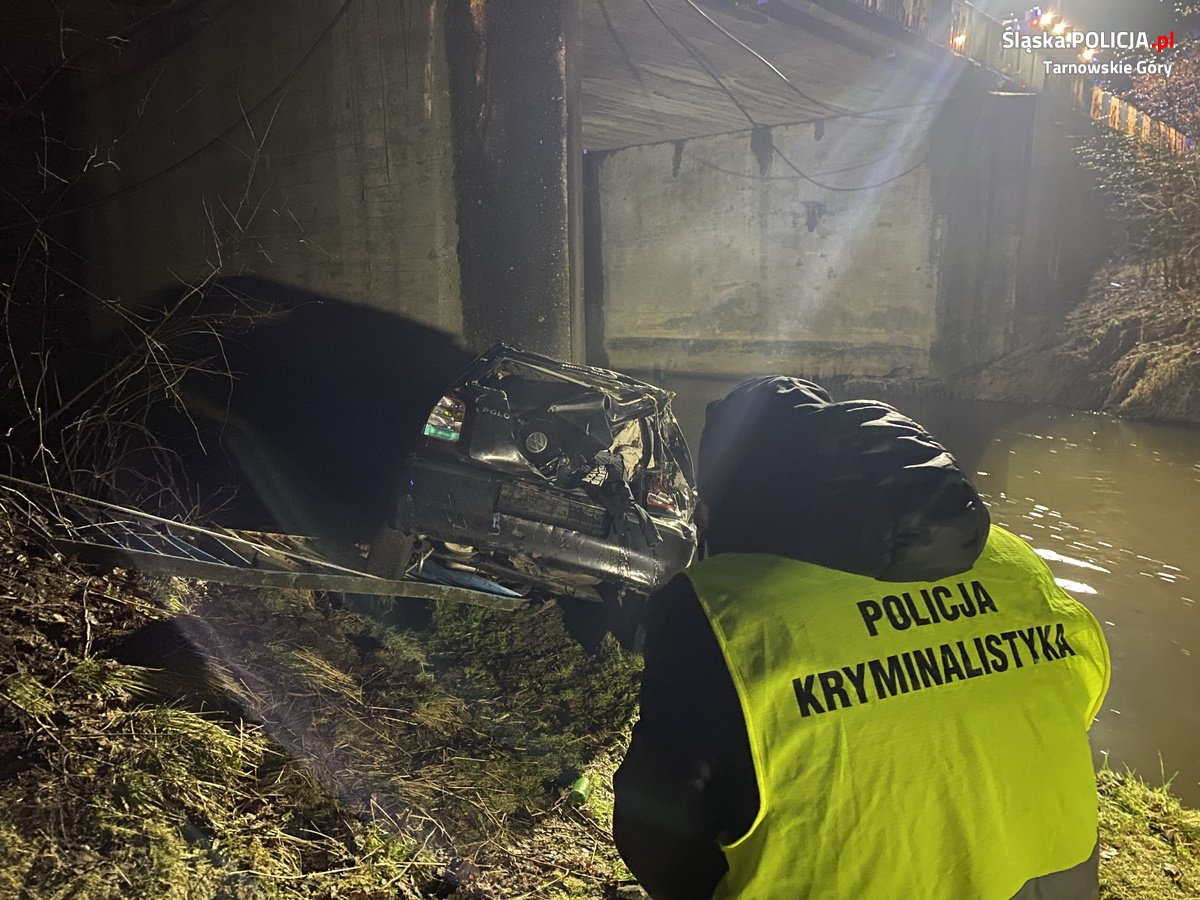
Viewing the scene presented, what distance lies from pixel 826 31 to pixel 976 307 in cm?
626

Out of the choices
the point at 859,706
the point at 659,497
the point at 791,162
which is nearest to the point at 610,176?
the point at 791,162

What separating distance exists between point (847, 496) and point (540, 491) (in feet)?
9.35

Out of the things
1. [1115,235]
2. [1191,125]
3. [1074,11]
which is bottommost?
[1115,235]

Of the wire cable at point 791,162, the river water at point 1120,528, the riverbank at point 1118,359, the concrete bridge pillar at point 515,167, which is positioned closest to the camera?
the river water at point 1120,528

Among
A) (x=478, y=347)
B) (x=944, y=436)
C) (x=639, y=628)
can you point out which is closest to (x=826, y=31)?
(x=944, y=436)

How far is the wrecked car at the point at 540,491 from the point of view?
12.9 ft

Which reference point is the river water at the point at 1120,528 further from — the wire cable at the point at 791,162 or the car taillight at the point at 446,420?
the wire cable at the point at 791,162

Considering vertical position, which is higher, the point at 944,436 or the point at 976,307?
the point at 976,307

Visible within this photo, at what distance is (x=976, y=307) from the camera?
13289 mm

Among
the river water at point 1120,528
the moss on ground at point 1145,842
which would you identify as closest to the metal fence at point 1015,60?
the river water at point 1120,528

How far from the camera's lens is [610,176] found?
16812 millimetres

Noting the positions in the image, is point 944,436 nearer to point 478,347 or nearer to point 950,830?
point 478,347

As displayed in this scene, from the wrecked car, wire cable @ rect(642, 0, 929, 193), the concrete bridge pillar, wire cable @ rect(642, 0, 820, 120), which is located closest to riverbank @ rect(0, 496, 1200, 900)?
the wrecked car

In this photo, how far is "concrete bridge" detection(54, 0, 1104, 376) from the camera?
639cm
